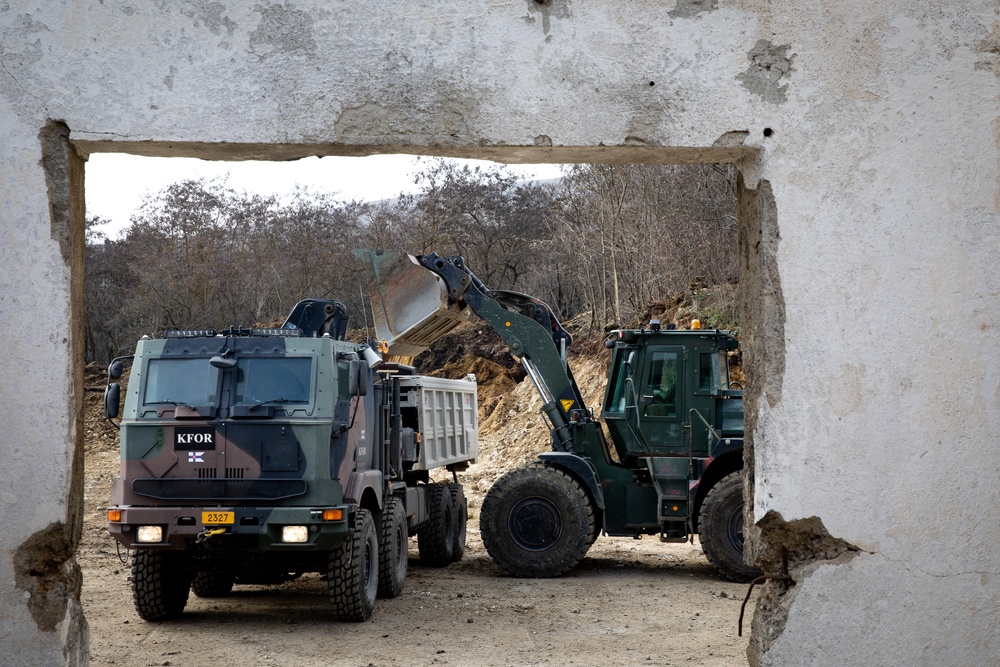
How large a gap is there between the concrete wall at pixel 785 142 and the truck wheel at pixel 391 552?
5.24m

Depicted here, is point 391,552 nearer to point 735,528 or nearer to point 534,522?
point 534,522

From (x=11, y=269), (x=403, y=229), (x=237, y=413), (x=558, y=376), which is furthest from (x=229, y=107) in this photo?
(x=403, y=229)

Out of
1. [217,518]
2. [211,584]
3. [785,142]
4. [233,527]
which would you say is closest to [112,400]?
[217,518]

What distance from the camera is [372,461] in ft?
31.8

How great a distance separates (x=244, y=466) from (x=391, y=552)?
182 cm

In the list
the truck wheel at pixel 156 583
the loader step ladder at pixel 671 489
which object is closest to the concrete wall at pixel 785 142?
the truck wheel at pixel 156 583

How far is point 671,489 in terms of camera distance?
36.3ft

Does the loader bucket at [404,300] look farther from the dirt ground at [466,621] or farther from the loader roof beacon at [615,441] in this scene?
the dirt ground at [466,621]

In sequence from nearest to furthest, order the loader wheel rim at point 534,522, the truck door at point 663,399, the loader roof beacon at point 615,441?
1. the loader roof beacon at point 615,441
2. the loader wheel rim at point 534,522
3. the truck door at point 663,399

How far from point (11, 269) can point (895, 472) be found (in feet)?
11.9

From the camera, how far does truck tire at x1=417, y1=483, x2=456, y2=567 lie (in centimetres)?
1187

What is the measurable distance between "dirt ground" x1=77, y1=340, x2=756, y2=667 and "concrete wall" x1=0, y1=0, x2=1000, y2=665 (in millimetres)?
3358

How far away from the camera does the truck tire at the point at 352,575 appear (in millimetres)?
8469

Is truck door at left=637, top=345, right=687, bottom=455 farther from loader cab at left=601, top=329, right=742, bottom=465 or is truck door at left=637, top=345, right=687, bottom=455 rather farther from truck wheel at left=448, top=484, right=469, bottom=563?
truck wheel at left=448, top=484, right=469, bottom=563
